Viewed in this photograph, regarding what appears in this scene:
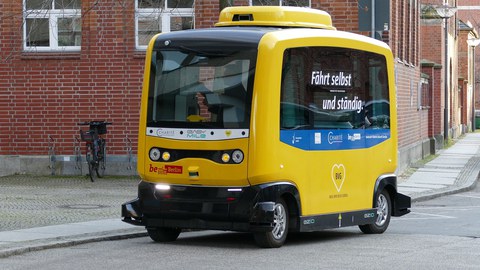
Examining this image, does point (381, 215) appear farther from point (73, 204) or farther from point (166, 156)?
point (73, 204)

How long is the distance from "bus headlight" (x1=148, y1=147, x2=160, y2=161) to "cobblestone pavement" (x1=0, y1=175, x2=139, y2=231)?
233 centimetres

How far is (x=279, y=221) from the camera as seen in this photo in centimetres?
1469

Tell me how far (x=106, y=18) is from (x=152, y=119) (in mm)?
11606

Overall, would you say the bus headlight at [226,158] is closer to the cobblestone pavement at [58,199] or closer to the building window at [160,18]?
the cobblestone pavement at [58,199]

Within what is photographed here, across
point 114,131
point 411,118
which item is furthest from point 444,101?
point 114,131

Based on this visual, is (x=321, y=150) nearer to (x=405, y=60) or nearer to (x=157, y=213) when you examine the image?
(x=157, y=213)

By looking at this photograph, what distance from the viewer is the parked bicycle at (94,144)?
25.2 m

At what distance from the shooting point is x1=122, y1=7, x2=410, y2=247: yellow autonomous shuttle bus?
14.4 m

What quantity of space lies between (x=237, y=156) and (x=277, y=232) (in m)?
1.07

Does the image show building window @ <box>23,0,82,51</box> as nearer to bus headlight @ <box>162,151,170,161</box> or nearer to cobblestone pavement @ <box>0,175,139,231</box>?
cobblestone pavement @ <box>0,175,139,231</box>

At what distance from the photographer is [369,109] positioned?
16.8 m

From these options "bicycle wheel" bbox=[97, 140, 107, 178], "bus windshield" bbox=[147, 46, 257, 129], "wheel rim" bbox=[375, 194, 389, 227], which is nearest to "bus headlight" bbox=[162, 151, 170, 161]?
"bus windshield" bbox=[147, 46, 257, 129]

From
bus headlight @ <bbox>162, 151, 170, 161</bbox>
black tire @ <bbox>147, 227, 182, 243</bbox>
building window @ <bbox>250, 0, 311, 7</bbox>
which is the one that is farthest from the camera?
building window @ <bbox>250, 0, 311, 7</bbox>

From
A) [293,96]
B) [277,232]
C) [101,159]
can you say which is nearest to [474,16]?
[101,159]
